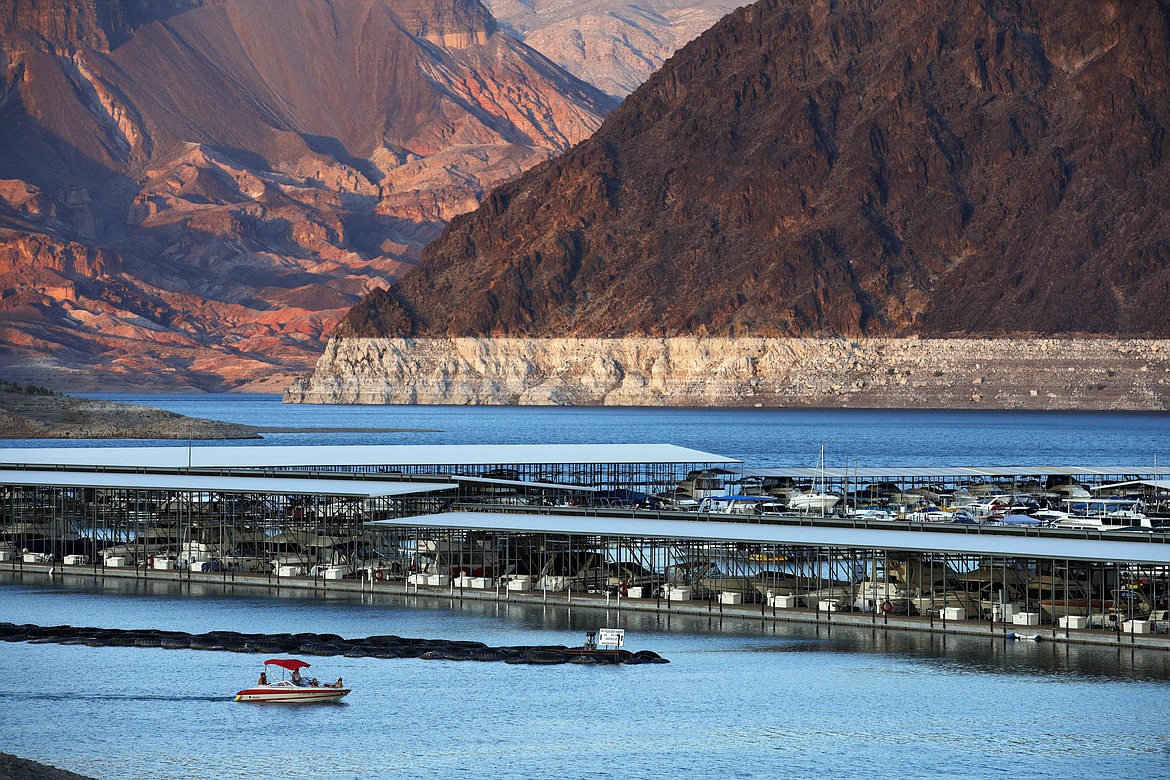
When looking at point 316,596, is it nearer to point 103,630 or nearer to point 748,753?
point 103,630

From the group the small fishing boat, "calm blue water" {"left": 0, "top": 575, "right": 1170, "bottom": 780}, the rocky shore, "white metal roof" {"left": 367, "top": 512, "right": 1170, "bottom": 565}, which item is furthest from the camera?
"white metal roof" {"left": 367, "top": 512, "right": 1170, "bottom": 565}

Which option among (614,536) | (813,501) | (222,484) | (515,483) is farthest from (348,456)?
(614,536)

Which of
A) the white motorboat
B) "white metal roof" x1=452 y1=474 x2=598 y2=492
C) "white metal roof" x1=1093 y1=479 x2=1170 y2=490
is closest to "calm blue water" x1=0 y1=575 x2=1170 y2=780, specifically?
"white metal roof" x1=452 y1=474 x2=598 y2=492

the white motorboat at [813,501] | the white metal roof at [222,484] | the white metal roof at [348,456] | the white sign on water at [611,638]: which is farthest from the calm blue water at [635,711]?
the white metal roof at [348,456]

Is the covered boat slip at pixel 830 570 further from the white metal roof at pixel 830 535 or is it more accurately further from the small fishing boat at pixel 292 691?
the small fishing boat at pixel 292 691

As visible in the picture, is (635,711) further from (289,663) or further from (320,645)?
(320,645)

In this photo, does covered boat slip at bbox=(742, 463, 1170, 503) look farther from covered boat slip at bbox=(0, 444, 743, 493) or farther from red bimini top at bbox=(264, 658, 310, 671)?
red bimini top at bbox=(264, 658, 310, 671)

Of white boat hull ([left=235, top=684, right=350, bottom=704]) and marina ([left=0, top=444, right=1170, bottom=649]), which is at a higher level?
marina ([left=0, top=444, right=1170, bottom=649])
